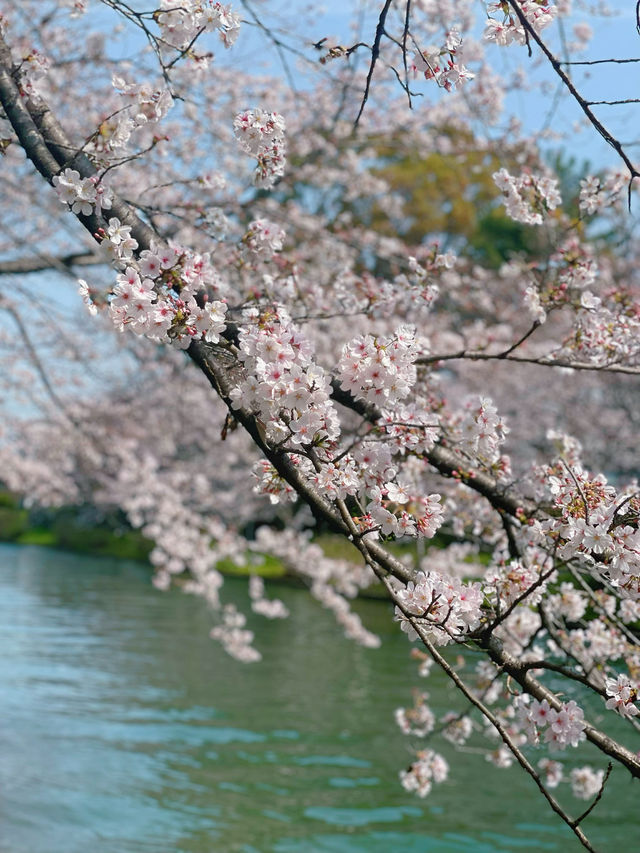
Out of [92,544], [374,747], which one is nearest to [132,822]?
[374,747]

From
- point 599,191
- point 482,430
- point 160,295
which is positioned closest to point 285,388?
point 160,295

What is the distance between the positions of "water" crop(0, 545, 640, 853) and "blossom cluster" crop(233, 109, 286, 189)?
5.16m

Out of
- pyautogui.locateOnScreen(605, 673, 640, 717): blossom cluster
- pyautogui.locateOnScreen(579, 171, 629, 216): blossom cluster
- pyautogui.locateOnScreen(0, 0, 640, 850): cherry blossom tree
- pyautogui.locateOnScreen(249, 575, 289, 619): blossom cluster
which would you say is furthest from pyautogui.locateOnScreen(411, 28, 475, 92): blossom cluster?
pyautogui.locateOnScreen(249, 575, 289, 619): blossom cluster

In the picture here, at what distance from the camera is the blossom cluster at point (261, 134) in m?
2.58

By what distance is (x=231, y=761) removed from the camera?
796 centimetres

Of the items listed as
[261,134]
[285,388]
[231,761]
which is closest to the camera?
[285,388]

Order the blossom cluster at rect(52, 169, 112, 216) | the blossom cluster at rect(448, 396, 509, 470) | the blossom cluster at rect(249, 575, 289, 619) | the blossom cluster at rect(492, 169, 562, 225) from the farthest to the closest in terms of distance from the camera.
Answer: the blossom cluster at rect(249, 575, 289, 619), the blossom cluster at rect(492, 169, 562, 225), the blossom cluster at rect(448, 396, 509, 470), the blossom cluster at rect(52, 169, 112, 216)

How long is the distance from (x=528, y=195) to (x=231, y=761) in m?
6.29

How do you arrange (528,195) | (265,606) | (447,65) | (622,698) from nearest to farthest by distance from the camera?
(622,698) < (447,65) < (528,195) < (265,606)

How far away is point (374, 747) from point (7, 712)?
3848 millimetres

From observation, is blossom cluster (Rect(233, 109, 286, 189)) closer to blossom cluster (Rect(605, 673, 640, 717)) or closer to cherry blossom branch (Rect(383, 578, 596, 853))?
cherry blossom branch (Rect(383, 578, 596, 853))

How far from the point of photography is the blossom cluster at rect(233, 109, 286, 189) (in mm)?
2582

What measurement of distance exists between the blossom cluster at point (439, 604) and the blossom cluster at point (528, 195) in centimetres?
182

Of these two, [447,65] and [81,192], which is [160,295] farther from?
[447,65]
